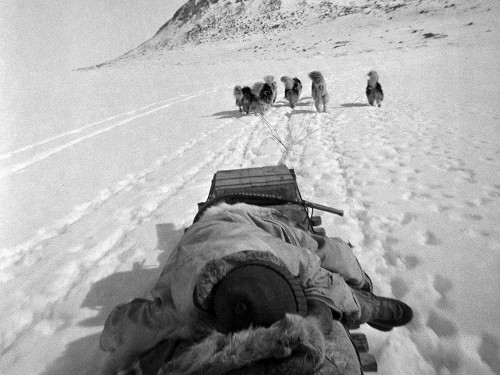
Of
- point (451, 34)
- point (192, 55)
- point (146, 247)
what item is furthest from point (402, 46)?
point (146, 247)

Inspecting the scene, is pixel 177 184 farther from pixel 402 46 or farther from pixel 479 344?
pixel 402 46

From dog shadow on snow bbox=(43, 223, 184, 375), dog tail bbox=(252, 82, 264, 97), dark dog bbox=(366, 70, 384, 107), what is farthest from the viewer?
dog tail bbox=(252, 82, 264, 97)

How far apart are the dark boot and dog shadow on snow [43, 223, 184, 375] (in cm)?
113

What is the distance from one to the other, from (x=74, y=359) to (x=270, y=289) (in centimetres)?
155

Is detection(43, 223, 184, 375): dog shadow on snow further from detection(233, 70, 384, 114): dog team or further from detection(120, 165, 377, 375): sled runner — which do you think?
detection(233, 70, 384, 114): dog team

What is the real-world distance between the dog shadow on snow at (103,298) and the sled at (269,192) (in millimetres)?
687

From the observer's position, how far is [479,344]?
1.97 meters

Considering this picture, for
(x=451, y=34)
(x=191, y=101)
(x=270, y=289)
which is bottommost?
(x=451, y=34)

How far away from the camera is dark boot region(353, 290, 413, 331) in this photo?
1.86 metres

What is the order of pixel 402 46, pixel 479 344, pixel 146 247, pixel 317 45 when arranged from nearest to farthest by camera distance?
pixel 479 344, pixel 146 247, pixel 402 46, pixel 317 45

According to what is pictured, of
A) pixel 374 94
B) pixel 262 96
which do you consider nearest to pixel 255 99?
pixel 262 96

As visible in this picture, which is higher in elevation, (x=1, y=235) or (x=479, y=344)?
(x=1, y=235)

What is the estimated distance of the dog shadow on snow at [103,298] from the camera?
6.54ft

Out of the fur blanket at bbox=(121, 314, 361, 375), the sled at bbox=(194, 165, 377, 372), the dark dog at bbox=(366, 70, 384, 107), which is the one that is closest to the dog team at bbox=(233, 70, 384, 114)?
the dark dog at bbox=(366, 70, 384, 107)
